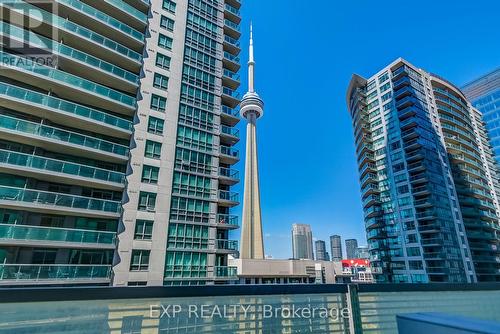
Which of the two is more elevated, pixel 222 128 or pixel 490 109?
pixel 490 109

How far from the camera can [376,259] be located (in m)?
55.2

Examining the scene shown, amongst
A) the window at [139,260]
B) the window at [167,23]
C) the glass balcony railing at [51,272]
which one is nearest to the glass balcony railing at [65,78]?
the window at [167,23]

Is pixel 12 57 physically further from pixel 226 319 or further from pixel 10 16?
pixel 226 319

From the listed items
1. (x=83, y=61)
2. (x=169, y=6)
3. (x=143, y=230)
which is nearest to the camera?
(x=83, y=61)

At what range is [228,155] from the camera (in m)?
31.0

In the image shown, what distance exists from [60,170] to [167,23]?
2038 centimetres

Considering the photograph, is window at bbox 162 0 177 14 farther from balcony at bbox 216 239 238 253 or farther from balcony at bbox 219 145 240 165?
balcony at bbox 216 239 238 253

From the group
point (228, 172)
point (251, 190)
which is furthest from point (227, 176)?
point (251, 190)

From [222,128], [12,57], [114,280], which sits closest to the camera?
[12,57]

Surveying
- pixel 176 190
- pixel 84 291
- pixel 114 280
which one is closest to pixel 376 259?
pixel 176 190

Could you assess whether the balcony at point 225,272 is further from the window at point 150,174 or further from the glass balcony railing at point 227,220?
the window at point 150,174

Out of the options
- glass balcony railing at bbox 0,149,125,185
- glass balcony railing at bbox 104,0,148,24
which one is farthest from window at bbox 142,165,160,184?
glass balcony railing at bbox 104,0,148,24

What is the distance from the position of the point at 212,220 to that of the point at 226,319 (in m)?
24.3

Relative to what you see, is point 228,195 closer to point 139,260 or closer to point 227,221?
point 227,221
